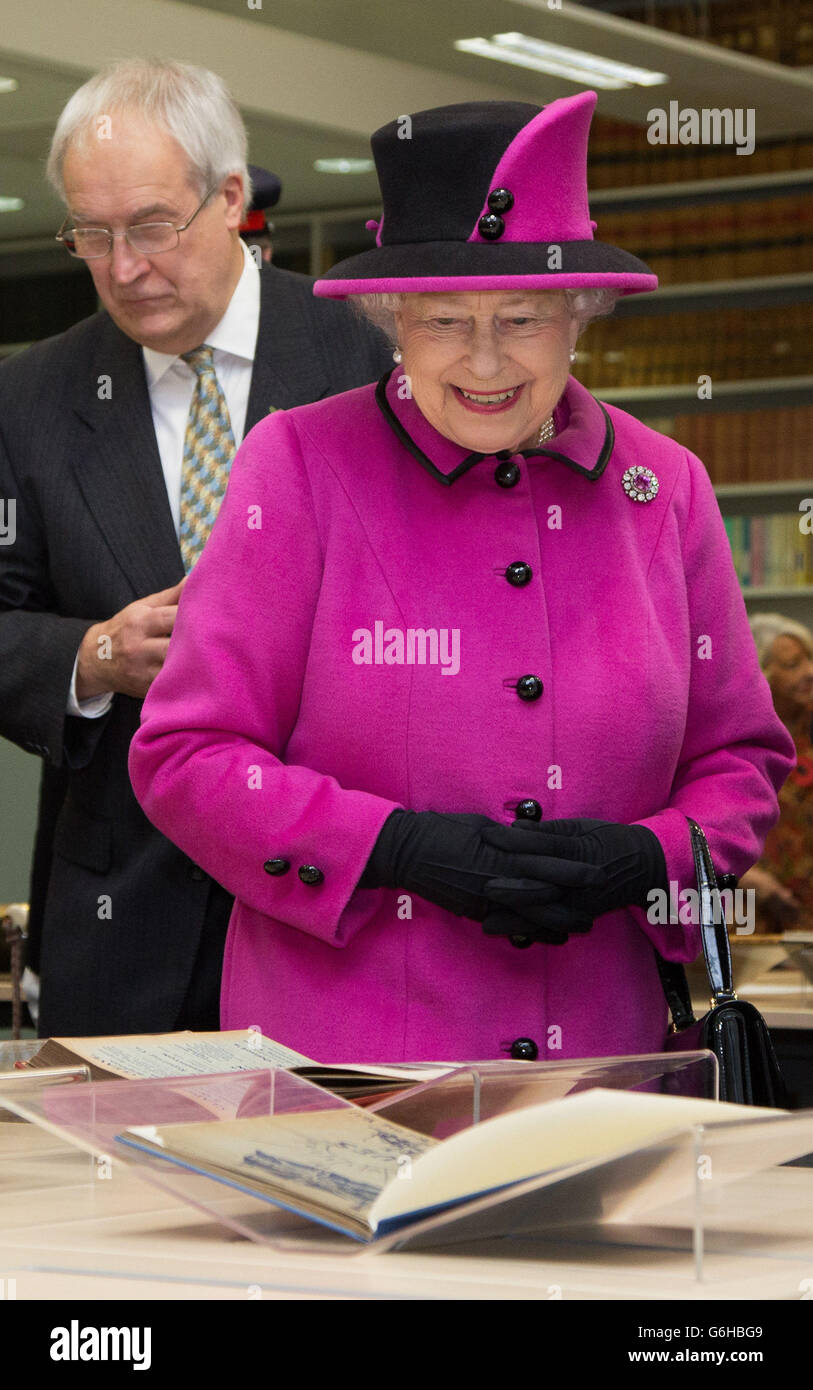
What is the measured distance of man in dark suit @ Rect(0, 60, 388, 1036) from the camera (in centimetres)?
231

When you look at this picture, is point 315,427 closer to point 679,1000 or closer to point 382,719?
point 382,719

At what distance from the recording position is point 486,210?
178 cm

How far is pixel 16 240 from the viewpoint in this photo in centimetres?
758

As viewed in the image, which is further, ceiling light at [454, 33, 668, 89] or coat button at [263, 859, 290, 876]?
ceiling light at [454, 33, 668, 89]

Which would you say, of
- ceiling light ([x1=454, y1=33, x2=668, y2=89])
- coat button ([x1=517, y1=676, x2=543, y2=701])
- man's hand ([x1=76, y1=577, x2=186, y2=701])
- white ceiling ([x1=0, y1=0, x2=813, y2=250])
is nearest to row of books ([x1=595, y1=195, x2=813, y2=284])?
white ceiling ([x1=0, y1=0, x2=813, y2=250])

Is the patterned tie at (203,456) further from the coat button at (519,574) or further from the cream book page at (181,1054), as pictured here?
the cream book page at (181,1054)

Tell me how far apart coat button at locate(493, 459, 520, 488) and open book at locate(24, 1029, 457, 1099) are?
2.11ft

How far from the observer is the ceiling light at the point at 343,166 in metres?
6.71

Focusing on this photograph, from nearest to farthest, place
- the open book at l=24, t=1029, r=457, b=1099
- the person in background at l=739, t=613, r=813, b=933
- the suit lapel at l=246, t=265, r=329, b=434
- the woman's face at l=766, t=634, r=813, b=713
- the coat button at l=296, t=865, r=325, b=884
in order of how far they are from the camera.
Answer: the open book at l=24, t=1029, r=457, b=1099
the coat button at l=296, t=865, r=325, b=884
the suit lapel at l=246, t=265, r=329, b=434
the person in background at l=739, t=613, r=813, b=933
the woman's face at l=766, t=634, r=813, b=713

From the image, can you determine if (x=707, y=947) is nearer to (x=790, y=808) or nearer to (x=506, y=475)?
(x=506, y=475)

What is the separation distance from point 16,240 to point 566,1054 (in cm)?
638

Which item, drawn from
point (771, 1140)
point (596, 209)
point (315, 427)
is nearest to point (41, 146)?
point (596, 209)

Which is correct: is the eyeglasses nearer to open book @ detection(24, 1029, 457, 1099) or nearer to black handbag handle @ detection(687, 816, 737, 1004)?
black handbag handle @ detection(687, 816, 737, 1004)

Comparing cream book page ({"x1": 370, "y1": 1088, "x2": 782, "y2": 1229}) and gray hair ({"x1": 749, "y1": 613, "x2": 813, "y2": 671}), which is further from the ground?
gray hair ({"x1": 749, "y1": 613, "x2": 813, "y2": 671})
